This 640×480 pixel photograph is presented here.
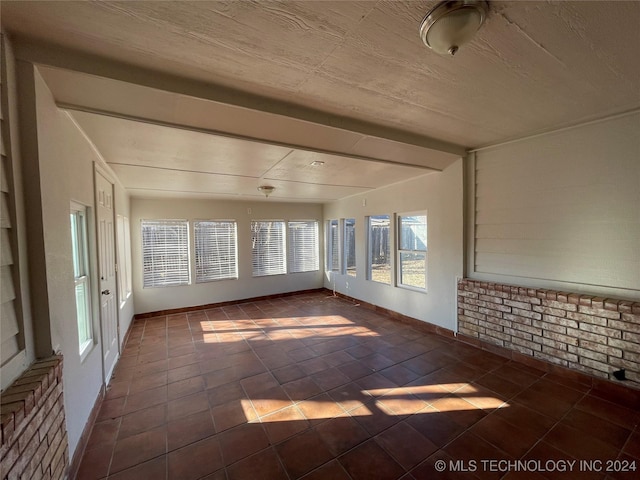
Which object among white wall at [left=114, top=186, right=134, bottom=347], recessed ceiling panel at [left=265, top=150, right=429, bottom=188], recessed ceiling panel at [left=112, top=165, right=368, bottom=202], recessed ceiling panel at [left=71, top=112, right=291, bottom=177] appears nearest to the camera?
recessed ceiling panel at [left=71, top=112, right=291, bottom=177]

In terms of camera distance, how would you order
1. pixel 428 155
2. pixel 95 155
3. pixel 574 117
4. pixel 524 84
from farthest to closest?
pixel 428 155 < pixel 95 155 < pixel 574 117 < pixel 524 84

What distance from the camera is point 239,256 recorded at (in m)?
5.96

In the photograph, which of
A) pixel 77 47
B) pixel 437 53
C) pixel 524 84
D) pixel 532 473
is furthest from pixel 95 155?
pixel 532 473

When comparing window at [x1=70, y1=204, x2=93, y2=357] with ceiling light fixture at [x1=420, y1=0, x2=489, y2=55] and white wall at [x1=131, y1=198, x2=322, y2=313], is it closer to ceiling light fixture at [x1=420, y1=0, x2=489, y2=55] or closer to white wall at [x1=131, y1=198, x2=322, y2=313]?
ceiling light fixture at [x1=420, y1=0, x2=489, y2=55]

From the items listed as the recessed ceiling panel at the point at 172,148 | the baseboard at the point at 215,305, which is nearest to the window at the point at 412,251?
the recessed ceiling panel at the point at 172,148

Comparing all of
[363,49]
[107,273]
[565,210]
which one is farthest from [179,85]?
[565,210]

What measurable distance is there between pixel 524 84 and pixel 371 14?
1325 millimetres

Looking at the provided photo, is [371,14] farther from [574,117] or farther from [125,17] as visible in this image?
[574,117]

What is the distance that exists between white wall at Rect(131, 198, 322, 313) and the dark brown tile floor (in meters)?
1.78

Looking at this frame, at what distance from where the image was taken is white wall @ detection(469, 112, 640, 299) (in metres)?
2.32

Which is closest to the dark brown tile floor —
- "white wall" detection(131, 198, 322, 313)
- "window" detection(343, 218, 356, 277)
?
"white wall" detection(131, 198, 322, 313)

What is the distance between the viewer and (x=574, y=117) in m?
2.39

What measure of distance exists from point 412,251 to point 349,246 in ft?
6.39

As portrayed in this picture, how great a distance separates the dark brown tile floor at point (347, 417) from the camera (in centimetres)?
175
